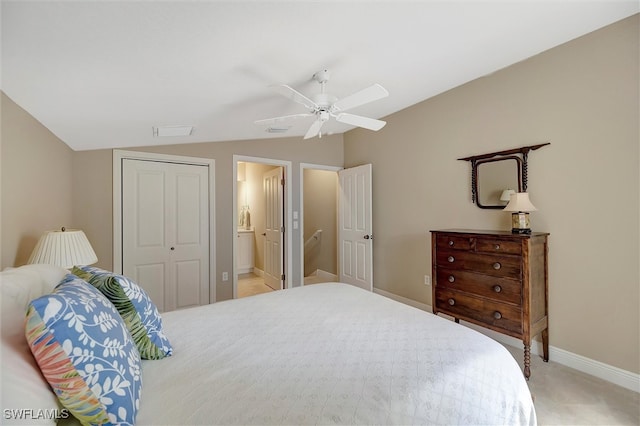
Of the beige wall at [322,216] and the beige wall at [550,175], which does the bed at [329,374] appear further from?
the beige wall at [322,216]

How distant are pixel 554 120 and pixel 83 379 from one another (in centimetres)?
338

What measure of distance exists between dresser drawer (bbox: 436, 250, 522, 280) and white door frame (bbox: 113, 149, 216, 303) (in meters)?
2.70

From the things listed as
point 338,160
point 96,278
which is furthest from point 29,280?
point 338,160

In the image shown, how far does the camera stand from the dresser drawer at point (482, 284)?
2.28 m

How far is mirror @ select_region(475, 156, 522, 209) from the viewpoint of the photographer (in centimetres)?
272

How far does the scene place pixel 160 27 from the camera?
4.54ft

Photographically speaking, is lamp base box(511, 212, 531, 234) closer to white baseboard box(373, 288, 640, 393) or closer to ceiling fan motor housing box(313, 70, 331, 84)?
white baseboard box(373, 288, 640, 393)

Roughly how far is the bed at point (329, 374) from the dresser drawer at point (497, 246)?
1123 millimetres

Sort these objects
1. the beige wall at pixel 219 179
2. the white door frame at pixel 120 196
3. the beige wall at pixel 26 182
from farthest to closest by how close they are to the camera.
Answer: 1. the white door frame at pixel 120 196
2. the beige wall at pixel 219 179
3. the beige wall at pixel 26 182

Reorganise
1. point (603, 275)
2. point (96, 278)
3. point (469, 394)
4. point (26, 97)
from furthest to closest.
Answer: point (603, 275) < point (26, 97) < point (96, 278) < point (469, 394)

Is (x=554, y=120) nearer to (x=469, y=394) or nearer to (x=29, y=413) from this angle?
(x=469, y=394)

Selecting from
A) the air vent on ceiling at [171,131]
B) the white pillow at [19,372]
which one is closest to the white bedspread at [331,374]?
the white pillow at [19,372]

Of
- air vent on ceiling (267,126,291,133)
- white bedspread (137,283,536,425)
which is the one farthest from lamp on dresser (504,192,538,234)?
air vent on ceiling (267,126,291,133)

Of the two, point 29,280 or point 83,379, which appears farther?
point 29,280
